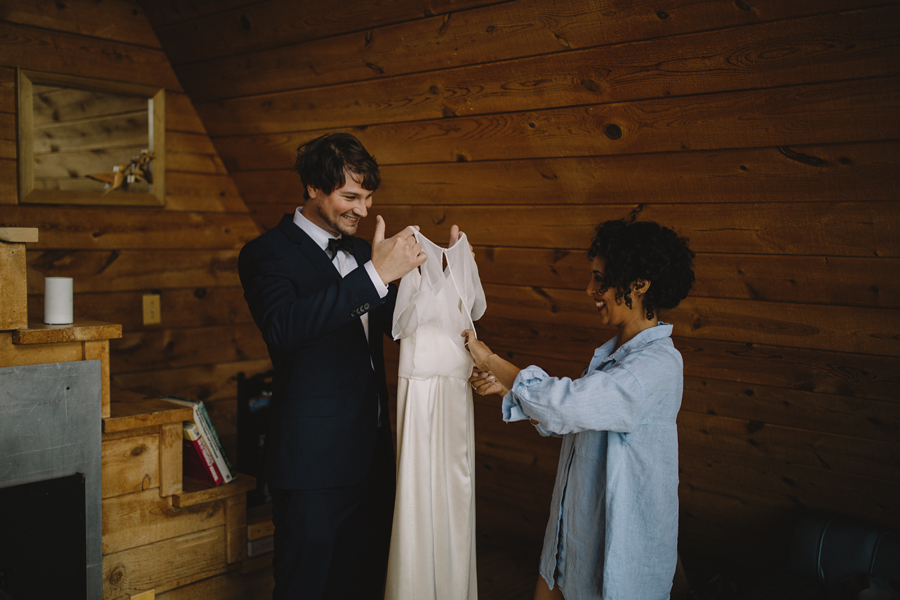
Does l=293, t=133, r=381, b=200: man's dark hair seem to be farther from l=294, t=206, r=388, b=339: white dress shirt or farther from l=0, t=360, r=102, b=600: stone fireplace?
l=0, t=360, r=102, b=600: stone fireplace

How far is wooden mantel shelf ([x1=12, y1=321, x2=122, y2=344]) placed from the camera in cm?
178

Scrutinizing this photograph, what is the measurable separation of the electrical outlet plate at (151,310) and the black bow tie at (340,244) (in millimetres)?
1328

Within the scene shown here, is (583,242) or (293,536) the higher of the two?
(583,242)

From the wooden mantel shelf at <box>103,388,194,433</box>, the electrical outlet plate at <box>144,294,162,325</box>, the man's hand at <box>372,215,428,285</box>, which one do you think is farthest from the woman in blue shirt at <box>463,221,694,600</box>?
the electrical outlet plate at <box>144,294,162,325</box>

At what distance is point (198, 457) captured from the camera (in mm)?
2227

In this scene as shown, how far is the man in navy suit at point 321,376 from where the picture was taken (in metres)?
1.60

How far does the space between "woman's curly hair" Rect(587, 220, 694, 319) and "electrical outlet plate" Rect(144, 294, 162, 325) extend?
1.99 metres

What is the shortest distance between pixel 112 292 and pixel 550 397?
202 centimetres

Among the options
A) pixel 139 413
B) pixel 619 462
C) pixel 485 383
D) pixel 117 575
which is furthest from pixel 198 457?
pixel 619 462

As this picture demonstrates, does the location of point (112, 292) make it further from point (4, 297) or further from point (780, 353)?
point (780, 353)

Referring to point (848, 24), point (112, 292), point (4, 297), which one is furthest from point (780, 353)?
point (112, 292)

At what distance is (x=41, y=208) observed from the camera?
7.95 ft

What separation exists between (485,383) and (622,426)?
381 mm

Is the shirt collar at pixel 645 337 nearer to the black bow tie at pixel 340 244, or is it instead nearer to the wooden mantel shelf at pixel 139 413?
the black bow tie at pixel 340 244
